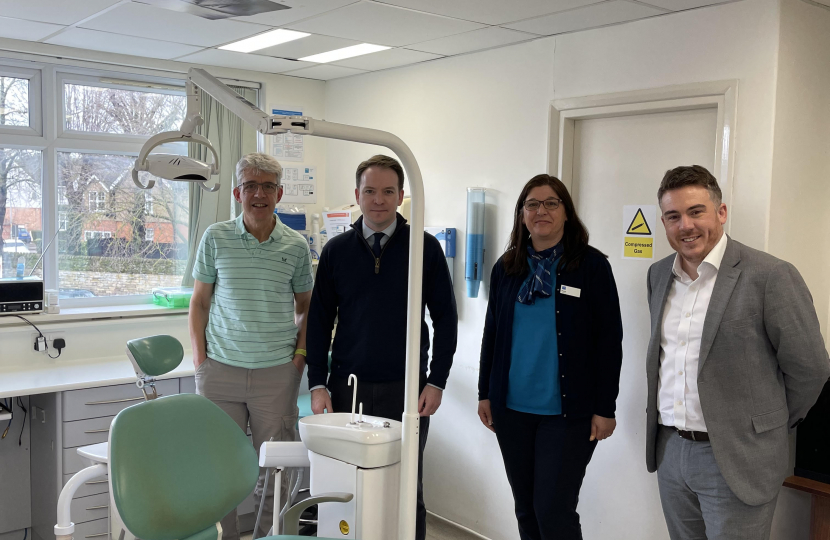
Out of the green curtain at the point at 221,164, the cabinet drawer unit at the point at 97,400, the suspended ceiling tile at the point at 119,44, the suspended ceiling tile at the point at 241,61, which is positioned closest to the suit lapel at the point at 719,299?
the cabinet drawer unit at the point at 97,400

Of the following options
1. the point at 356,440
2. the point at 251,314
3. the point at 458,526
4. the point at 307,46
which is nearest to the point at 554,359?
the point at 356,440

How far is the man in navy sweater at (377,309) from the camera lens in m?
2.51

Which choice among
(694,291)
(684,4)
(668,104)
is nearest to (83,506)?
(694,291)

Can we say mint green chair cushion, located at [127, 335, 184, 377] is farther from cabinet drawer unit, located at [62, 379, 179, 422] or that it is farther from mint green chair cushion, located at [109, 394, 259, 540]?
mint green chair cushion, located at [109, 394, 259, 540]

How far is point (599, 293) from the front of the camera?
244 cm

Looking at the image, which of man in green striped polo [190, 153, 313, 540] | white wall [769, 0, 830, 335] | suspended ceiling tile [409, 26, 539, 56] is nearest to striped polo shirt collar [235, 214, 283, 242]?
man in green striped polo [190, 153, 313, 540]

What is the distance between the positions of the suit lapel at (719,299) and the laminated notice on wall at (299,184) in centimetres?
294

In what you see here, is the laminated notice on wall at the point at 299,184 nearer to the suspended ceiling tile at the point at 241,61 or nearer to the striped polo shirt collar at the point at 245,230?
the suspended ceiling tile at the point at 241,61

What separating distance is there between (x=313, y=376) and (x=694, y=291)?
1.31 metres

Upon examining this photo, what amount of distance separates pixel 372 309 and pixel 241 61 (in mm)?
2132

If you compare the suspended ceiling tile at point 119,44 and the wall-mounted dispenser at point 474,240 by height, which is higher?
the suspended ceiling tile at point 119,44

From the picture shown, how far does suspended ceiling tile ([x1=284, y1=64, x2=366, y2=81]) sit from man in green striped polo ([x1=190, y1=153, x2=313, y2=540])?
1.52 meters

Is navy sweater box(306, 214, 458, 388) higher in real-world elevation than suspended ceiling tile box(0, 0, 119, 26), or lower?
lower

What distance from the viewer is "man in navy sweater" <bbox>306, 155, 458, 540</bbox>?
2514 millimetres
